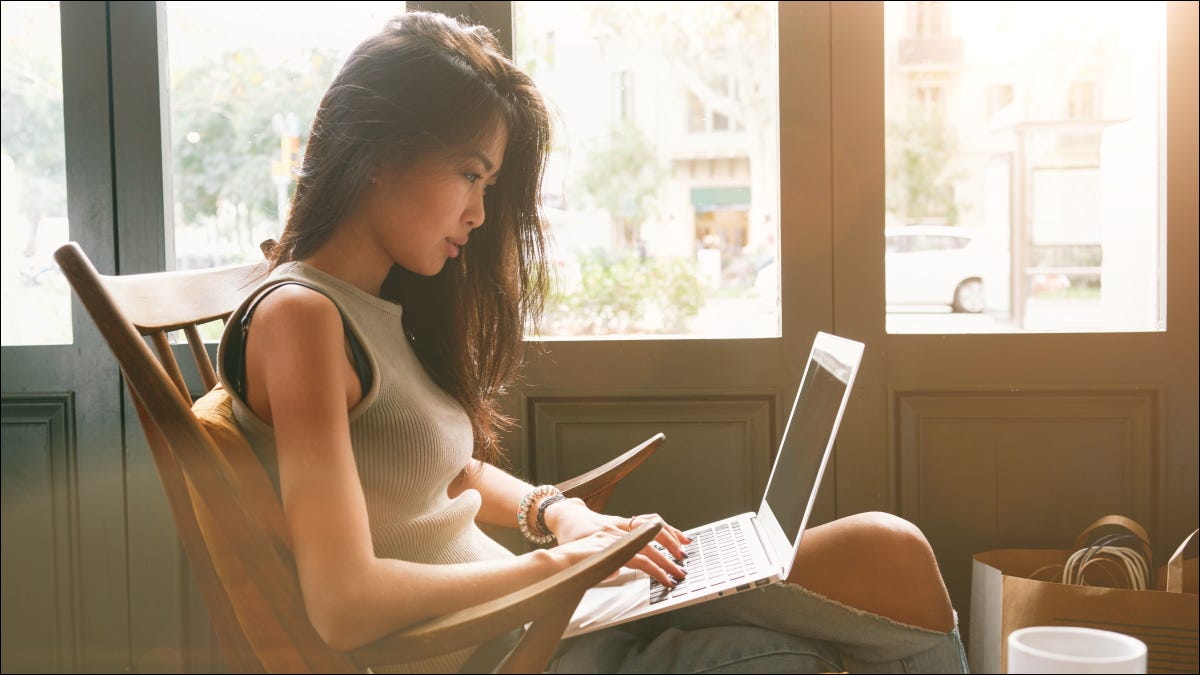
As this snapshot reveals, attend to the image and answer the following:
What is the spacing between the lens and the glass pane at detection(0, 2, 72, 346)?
2.25 metres

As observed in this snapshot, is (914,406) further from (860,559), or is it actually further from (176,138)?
(176,138)

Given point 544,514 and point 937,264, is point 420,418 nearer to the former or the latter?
point 544,514

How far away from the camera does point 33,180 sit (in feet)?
7.47

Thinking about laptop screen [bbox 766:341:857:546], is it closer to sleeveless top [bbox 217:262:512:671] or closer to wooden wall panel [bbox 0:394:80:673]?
sleeveless top [bbox 217:262:512:671]

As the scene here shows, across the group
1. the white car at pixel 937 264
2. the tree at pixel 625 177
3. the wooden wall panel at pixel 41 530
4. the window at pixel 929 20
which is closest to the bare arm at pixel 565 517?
the tree at pixel 625 177

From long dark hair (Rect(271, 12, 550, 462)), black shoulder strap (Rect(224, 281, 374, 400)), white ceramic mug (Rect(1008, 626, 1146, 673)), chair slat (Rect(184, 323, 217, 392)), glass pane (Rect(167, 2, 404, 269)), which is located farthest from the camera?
glass pane (Rect(167, 2, 404, 269))

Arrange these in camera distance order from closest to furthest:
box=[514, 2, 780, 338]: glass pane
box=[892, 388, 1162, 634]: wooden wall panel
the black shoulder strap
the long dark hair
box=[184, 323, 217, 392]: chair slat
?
the black shoulder strap → the long dark hair → box=[184, 323, 217, 392]: chair slat → box=[892, 388, 1162, 634]: wooden wall panel → box=[514, 2, 780, 338]: glass pane

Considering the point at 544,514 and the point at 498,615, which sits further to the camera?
the point at 544,514

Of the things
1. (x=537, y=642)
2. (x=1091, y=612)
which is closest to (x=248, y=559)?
A: (x=537, y=642)

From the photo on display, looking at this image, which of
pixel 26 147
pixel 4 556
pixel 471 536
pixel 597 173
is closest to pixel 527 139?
pixel 471 536

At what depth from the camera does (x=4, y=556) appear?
2.28 metres

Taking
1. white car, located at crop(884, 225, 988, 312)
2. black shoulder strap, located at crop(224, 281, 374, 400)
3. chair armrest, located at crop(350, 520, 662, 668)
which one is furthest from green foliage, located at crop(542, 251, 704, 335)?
chair armrest, located at crop(350, 520, 662, 668)

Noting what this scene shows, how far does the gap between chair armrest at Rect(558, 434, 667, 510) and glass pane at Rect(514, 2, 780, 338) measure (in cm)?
53

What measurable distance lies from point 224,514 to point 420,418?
11.1 inches
